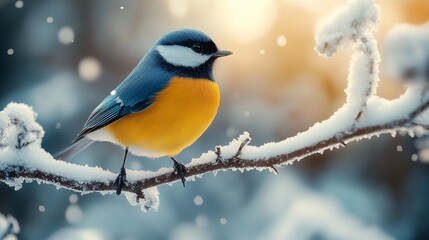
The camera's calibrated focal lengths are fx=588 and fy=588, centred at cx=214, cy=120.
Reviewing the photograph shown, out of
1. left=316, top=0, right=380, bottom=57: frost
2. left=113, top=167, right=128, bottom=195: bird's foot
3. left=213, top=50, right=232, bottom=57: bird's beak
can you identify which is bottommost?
left=113, top=167, right=128, bottom=195: bird's foot

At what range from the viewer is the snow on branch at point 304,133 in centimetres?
147

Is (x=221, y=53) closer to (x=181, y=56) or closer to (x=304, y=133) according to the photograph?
(x=181, y=56)

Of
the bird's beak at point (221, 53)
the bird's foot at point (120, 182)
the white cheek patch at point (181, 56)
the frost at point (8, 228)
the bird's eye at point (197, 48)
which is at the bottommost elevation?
the frost at point (8, 228)

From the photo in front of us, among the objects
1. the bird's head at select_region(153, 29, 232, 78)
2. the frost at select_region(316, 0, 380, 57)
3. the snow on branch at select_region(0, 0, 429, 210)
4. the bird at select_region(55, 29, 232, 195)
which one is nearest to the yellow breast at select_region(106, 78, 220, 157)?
the bird at select_region(55, 29, 232, 195)

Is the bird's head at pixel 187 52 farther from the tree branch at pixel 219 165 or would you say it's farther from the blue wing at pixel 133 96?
the tree branch at pixel 219 165

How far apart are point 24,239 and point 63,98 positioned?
53.3 inches

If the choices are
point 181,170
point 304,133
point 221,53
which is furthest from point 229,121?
point 304,133

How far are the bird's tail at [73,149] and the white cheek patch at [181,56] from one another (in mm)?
618

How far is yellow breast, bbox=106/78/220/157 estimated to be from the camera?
2490 mm

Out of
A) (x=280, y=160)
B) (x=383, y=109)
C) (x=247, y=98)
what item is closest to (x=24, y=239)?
(x=247, y=98)

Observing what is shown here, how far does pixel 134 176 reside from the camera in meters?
2.21

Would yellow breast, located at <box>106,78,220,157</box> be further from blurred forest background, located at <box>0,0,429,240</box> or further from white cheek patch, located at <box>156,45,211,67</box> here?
blurred forest background, located at <box>0,0,429,240</box>

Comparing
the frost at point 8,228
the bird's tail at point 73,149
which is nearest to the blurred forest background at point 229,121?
the bird's tail at point 73,149

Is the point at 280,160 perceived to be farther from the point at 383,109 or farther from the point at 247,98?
the point at 247,98
